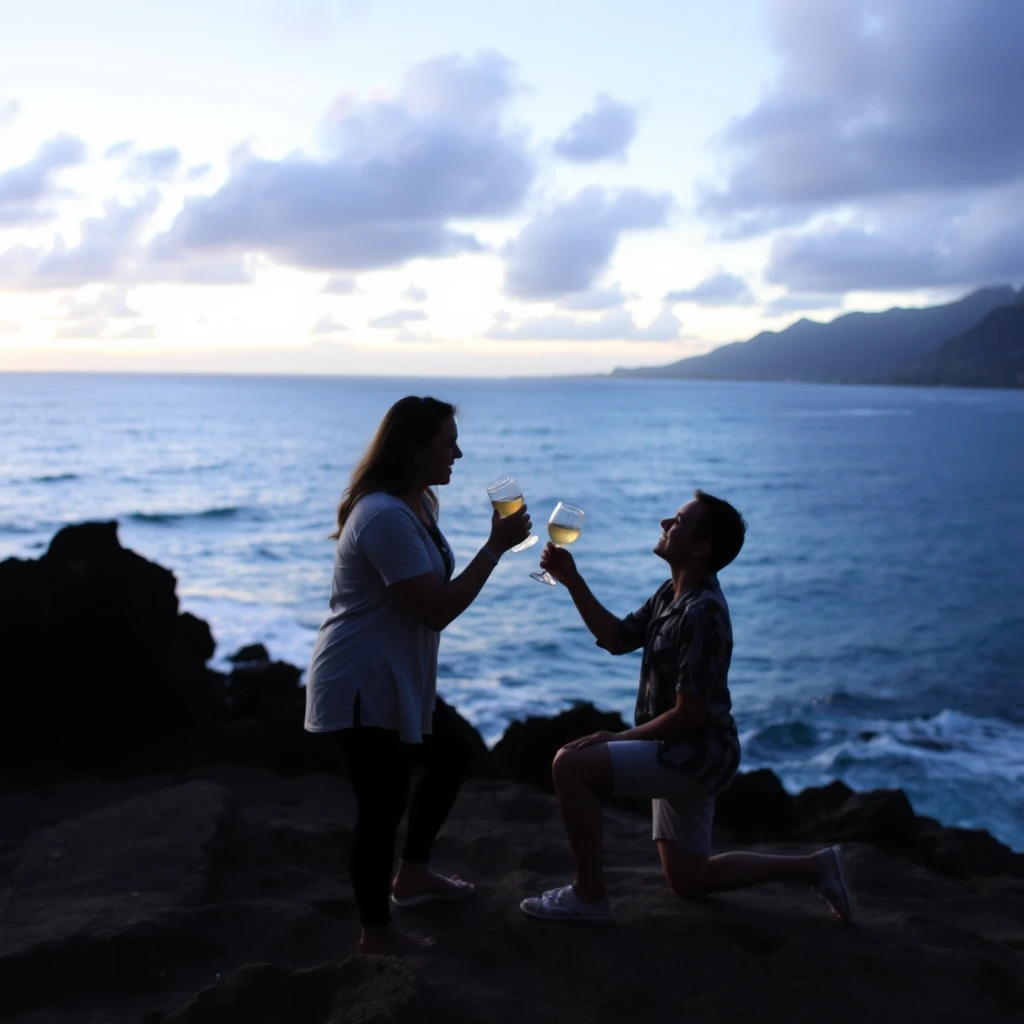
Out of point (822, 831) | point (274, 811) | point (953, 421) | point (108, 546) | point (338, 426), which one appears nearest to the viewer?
point (274, 811)

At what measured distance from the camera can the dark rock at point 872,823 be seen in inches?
285

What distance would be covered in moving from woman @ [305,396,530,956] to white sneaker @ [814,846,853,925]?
67.8 inches

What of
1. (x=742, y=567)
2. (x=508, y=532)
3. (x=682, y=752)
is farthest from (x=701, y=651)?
(x=742, y=567)

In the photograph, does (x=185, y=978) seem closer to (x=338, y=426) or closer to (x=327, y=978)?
(x=327, y=978)

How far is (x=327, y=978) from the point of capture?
141 inches

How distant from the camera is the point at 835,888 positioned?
4379mm

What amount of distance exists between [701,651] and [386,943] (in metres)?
1.71

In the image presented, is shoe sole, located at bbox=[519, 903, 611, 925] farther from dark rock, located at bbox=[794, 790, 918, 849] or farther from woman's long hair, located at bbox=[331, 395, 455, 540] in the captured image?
dark rock, located at bbox=[794, 790, 918, 849]

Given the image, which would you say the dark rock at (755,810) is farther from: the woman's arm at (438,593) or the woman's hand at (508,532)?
the woman's arm at (438,593)

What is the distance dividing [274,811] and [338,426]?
79.6 meters

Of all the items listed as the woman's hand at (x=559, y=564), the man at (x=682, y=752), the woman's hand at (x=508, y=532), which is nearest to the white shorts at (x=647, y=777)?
the man at (x=682, y=752)

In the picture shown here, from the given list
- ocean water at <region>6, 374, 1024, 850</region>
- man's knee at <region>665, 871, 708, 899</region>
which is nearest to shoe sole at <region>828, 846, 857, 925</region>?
man's knee at <region>665, 871, 708, 899</region>

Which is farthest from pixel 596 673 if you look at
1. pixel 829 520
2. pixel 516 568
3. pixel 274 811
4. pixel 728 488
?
pixel 728 488

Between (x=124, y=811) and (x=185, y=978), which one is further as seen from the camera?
(x=124, y=811)
